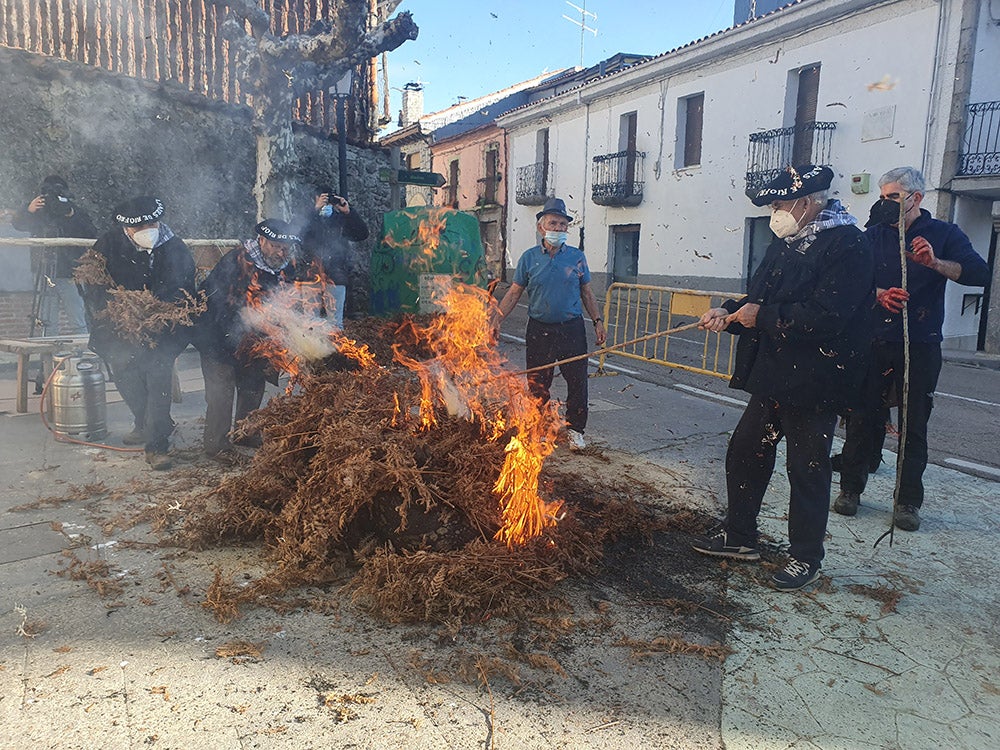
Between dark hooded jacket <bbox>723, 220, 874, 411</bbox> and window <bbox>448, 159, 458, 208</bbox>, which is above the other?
window <bbox>448, 159, 458, 208</bbox>

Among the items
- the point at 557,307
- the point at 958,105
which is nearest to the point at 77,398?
the point at 557,307

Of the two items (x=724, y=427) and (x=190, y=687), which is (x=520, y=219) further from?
(x=190, y=687)

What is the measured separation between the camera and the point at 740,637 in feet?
9.82

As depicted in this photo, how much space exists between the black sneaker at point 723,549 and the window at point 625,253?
2087 cm

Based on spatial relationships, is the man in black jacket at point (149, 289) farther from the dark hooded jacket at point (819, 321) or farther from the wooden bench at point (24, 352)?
the dark hooded jacket at point (819, 321)

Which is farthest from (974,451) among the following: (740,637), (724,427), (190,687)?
(190,687)

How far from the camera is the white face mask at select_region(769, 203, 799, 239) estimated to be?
136 inches

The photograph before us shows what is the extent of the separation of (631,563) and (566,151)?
83.3 feet

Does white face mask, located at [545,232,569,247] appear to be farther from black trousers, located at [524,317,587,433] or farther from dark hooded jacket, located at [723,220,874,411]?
dark hooded jacket, located at [723,220,874,411]

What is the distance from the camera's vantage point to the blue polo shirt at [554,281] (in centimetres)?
589

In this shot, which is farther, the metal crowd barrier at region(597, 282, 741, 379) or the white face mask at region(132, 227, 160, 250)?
the metal crowd barrier at region(597, 282, 741, 379)

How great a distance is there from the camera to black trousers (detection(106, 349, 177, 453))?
279 centimetres

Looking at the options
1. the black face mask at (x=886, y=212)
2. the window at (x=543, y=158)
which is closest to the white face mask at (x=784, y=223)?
the black face mask at (x=886, y=212)

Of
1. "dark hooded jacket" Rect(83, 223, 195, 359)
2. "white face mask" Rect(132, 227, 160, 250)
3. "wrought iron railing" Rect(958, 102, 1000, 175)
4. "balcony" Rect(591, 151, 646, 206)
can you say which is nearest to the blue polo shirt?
"dark hooded jacket" Rect(83, 223, 195, 359)
